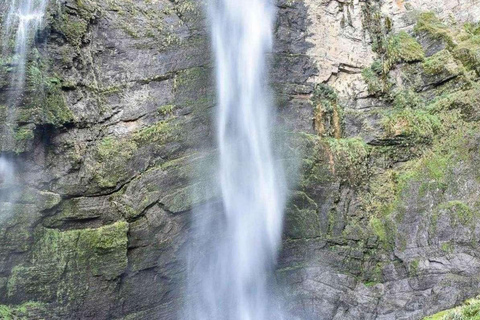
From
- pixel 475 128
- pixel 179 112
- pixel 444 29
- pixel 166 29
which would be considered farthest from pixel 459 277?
pixel 166 29

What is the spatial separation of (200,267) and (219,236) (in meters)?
0.85

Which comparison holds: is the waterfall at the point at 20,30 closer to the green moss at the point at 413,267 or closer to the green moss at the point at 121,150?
the green moss at the point at 121,150

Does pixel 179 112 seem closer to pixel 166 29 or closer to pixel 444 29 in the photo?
pixel 166 29

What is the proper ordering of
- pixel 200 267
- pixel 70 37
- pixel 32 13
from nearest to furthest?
pixel 32 13
pixel 70 37
pixel 200 267

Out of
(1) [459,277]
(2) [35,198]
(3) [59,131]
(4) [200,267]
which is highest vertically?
(3) [59,131]

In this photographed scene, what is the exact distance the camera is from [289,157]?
35.3ft

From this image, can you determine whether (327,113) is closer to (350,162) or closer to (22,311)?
(350,162)

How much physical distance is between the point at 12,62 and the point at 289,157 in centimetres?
644

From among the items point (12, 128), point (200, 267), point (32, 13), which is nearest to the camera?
point (12, 128)

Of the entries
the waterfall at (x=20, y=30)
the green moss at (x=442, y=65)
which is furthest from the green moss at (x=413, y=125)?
the waterfall at (x=20, y=30)

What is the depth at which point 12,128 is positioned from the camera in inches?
314

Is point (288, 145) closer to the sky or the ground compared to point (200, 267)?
closer to the sky

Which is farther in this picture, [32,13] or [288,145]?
[288,145]

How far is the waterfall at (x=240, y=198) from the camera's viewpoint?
33.1 feet
